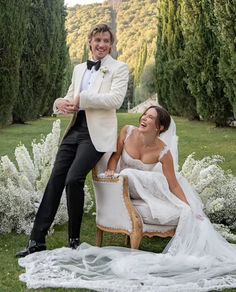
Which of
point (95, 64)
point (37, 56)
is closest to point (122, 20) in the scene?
point (37, 56)

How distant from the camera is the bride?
134 inches

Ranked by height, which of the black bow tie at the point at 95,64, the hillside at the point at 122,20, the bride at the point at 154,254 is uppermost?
the hillside at the point at 122,20

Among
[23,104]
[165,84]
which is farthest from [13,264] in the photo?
[165,84]

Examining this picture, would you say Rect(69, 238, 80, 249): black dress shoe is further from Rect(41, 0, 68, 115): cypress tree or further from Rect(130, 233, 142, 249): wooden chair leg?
Rect(41, 0, 68, 115): cypress tree

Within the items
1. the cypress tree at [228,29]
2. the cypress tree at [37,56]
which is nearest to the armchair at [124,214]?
the cypress tree at [228,29]

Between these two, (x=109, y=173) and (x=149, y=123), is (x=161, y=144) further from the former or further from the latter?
(x=109, y=173)

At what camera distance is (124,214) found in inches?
163

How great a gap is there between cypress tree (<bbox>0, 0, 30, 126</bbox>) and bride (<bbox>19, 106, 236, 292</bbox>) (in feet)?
32.0

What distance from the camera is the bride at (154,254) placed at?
134 inches

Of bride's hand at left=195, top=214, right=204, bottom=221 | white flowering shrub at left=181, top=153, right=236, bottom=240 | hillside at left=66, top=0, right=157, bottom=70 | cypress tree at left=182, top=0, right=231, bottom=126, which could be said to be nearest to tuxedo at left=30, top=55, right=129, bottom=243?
bride's hand at left=195, top=214, right=204, bottom=221

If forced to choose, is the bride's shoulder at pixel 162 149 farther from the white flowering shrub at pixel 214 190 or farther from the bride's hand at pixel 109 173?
the white flowering shrub at pixel 214 190

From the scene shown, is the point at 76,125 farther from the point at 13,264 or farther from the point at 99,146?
the point at 13,264

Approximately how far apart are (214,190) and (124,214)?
5.05 ft

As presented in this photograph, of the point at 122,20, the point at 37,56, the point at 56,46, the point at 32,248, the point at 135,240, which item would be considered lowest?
the point at 32,248
